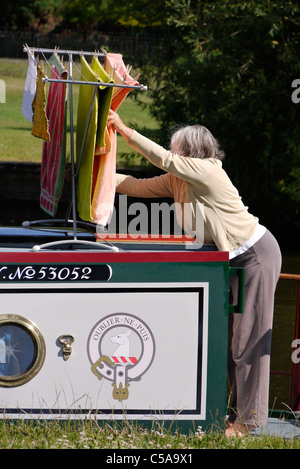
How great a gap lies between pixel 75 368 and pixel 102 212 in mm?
729

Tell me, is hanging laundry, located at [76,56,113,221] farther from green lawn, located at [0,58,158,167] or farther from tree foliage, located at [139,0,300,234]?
green lawn, located at [0,58,158,167]

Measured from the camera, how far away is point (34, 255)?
338 cm

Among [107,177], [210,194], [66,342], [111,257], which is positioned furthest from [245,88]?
[66,342]

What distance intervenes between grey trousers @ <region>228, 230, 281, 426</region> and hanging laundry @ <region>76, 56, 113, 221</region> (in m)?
0.81

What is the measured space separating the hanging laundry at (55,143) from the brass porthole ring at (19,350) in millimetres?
669

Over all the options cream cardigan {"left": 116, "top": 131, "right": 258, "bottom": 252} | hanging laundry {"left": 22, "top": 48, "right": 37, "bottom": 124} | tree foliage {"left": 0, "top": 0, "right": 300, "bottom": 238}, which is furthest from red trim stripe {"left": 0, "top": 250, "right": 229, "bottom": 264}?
tree foliage {"left": 0, "top": 0, "right": 300, "bottom": 238}

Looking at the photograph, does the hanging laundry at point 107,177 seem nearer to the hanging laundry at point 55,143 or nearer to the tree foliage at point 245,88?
the hanging laundry at point 55,143

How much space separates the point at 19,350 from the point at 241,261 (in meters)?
1.14

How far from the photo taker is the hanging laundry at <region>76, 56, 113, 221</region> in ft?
11.2

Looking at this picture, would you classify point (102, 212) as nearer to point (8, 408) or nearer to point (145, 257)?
point (145, 257)

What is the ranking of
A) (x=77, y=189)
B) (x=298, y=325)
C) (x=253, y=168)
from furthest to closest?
(x=253, y=168), (x=298, y=325), (x=77, y=189)

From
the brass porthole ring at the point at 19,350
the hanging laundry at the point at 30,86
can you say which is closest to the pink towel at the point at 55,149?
the hanging laundry at the point at 30,86

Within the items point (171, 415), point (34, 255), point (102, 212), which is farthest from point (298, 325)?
point (34, 255)

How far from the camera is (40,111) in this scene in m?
3.48
